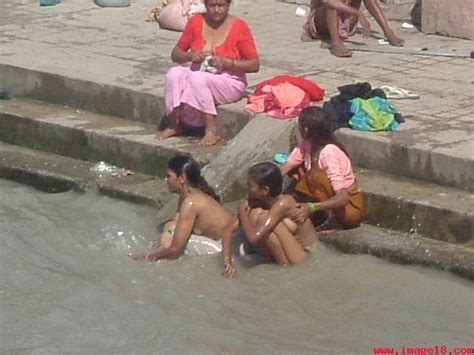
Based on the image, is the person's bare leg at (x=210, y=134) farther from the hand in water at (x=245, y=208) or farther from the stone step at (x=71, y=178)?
the hand in water at (x=245, y=208)

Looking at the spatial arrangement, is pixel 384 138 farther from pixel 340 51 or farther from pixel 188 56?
pixel 340 51

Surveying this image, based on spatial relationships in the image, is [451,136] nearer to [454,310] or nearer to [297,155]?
[297,155]

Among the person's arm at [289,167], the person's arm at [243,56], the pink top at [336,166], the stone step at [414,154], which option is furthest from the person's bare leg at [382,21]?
the pink top at [336,166]

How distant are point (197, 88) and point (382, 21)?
258cm

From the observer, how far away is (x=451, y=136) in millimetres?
8094

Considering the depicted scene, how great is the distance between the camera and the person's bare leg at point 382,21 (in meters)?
10.6

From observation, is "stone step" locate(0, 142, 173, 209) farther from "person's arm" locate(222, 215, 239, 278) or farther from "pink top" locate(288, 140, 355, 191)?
"pink top" locate(288, 140, 355, 191)

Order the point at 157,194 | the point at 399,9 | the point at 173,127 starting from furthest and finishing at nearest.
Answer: the point at 399,9
the point at 173,127
the point at 157,194

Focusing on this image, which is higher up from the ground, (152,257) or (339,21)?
(339,21)

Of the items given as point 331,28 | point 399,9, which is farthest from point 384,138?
point 399,9

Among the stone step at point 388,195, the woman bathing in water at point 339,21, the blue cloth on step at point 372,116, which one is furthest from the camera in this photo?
the woman bathing in water at point 339,21

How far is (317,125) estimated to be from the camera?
295 inches

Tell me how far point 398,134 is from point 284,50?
2.58m

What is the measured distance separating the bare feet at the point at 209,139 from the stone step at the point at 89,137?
1.7 inches
